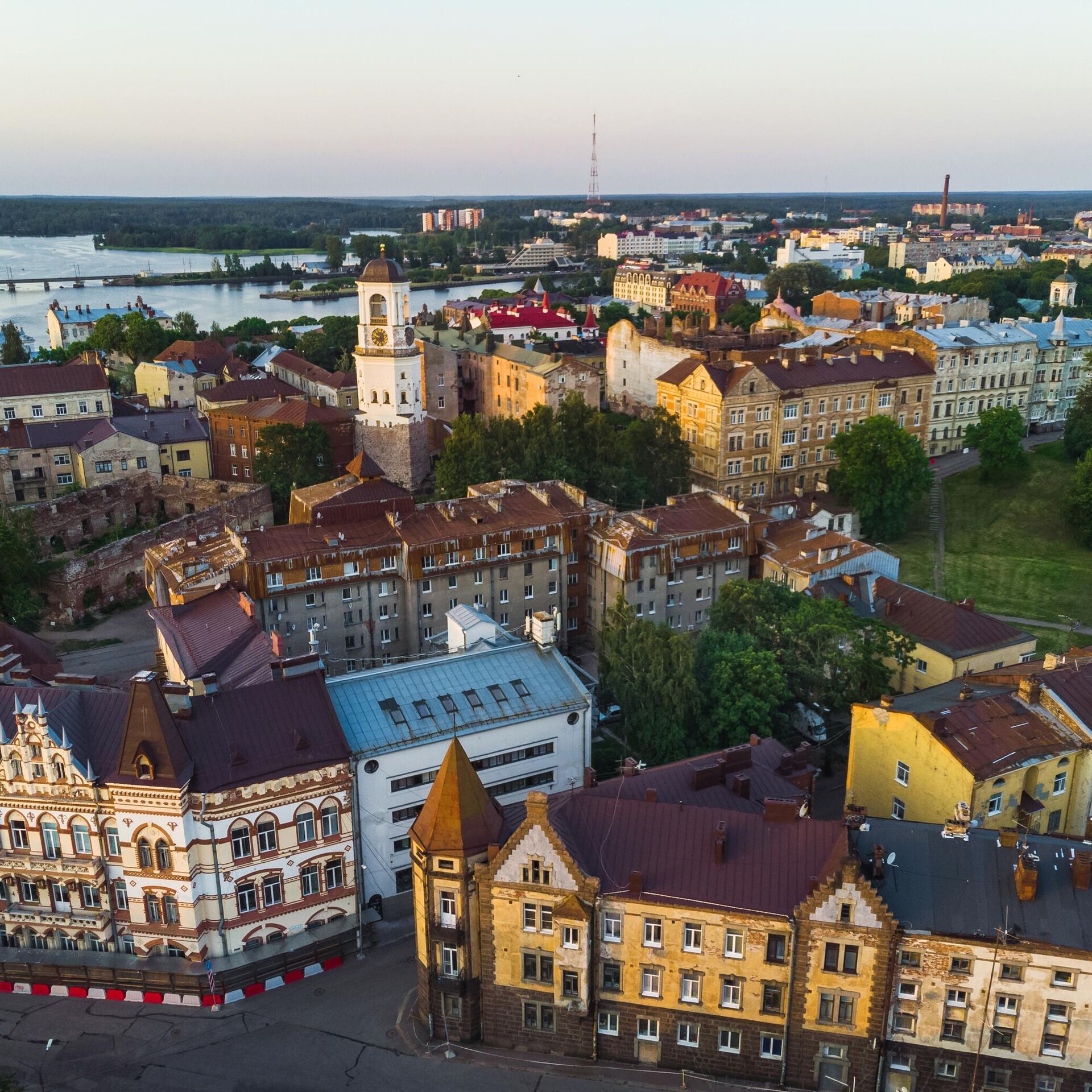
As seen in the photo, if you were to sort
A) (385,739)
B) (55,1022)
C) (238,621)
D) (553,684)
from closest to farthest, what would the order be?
(55,1022) → (385,739) → (553,684) → (238,621)

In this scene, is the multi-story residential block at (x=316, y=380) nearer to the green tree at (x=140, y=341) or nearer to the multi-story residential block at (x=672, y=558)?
the green tree at (x=140, y=341)

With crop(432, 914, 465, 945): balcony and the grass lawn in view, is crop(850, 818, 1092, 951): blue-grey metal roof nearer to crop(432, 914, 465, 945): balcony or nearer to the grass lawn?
crop(432, 914, 465, 945): balcony

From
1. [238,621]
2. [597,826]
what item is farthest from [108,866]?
[597,826]

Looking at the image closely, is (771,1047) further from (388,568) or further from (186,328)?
(186,328)

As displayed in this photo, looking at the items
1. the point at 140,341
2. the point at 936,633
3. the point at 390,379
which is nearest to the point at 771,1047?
the point at 936,633

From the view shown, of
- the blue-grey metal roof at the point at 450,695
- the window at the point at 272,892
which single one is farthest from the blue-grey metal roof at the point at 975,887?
the window at the point at 272,892

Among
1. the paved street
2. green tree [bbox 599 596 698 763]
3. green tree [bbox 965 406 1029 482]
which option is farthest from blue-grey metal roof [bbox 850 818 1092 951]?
green tree [bbox 965 406 1029 482]

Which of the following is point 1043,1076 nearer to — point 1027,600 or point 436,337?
point 1027,600
